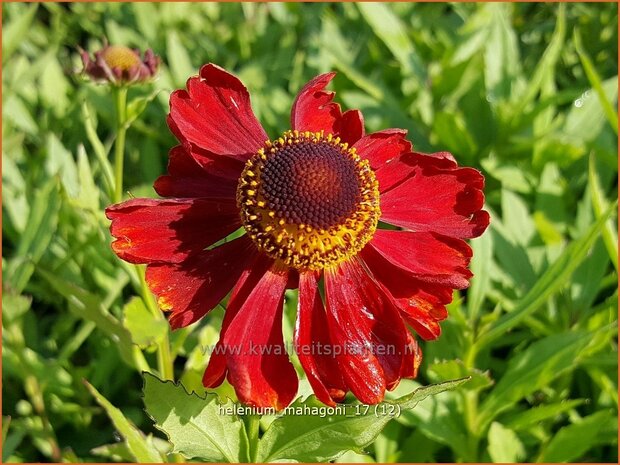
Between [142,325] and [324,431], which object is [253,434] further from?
[142,325]

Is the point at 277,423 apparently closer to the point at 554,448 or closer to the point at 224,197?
the point at 224,197

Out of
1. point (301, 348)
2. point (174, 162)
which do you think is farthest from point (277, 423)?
point (174, 162)

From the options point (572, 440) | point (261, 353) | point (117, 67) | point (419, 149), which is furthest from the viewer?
point (419, 149)

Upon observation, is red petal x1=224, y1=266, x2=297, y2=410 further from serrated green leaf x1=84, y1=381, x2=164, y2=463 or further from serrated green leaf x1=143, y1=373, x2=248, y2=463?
serrated green leaf x1=84, y1=381, x2=164, y2=463

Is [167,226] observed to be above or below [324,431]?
above

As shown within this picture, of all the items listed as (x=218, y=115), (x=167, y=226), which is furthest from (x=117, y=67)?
(x=167, y=226)

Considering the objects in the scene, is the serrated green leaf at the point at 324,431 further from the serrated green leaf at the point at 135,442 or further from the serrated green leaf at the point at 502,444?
the serrated green leaf at the point at 502,444

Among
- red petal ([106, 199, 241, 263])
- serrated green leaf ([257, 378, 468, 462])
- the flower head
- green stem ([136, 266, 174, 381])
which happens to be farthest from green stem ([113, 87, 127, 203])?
serrated green leaf ([257, 378, 468, 462])
